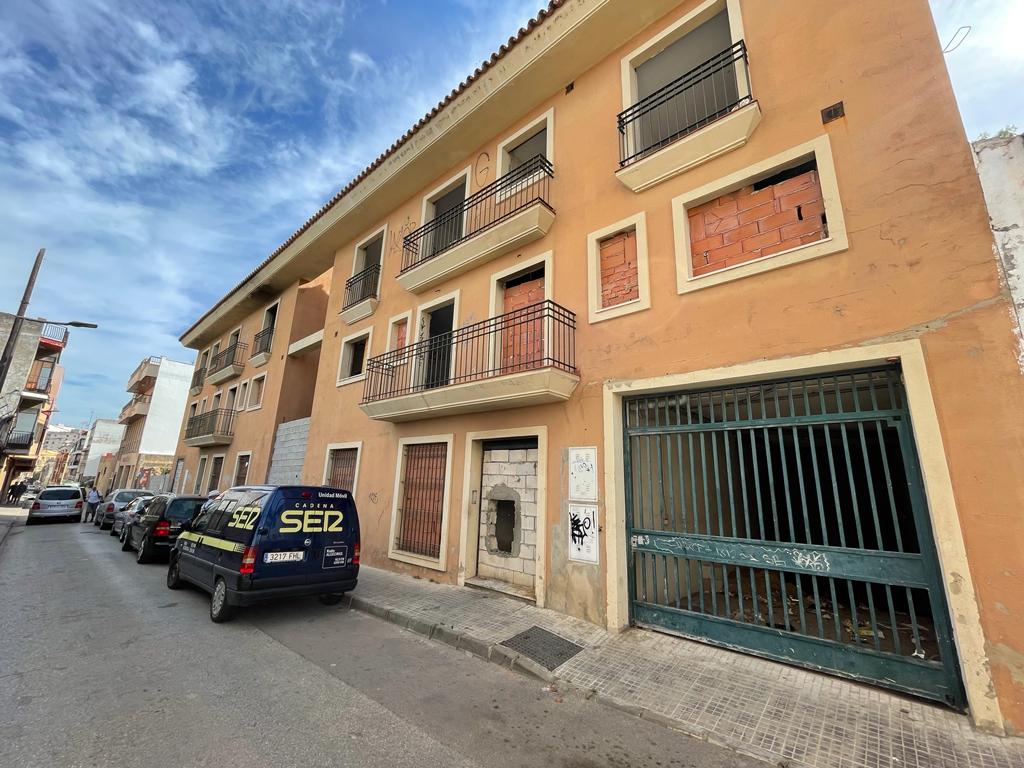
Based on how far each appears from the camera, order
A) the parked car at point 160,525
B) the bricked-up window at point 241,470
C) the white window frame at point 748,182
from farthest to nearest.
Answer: the bricked-up window at point 241,470, the parked car at point 160,525, the white window frame at point 748,182

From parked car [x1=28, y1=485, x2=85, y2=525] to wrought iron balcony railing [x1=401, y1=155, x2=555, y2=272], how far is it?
73.0 feet

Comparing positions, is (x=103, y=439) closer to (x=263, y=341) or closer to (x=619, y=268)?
(x=263, y=341)

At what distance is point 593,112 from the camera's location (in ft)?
24.8

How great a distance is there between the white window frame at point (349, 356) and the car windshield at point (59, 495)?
18.9 meters

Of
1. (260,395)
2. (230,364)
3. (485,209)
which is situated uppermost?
(485,209)

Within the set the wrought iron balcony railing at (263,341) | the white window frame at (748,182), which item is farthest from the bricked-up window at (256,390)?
the white window frame at (748,182)

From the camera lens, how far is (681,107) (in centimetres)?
685

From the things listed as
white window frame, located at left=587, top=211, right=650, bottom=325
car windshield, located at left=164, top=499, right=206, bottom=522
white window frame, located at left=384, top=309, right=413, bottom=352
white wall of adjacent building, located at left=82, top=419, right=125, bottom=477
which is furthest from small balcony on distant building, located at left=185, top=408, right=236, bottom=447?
white wall of adjacent building, located at left=82, top=419, right=125, bottom=477

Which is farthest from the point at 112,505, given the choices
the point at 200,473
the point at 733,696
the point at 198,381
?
the point at 733,696

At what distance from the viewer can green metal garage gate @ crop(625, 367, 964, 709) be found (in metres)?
3.95

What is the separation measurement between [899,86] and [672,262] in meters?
2.80

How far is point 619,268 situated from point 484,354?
2.98 metres

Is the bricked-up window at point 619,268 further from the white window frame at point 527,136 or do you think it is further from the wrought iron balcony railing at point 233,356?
the wrought iron balcony railing at point 233,356

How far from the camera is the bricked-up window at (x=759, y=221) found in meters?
5.08
